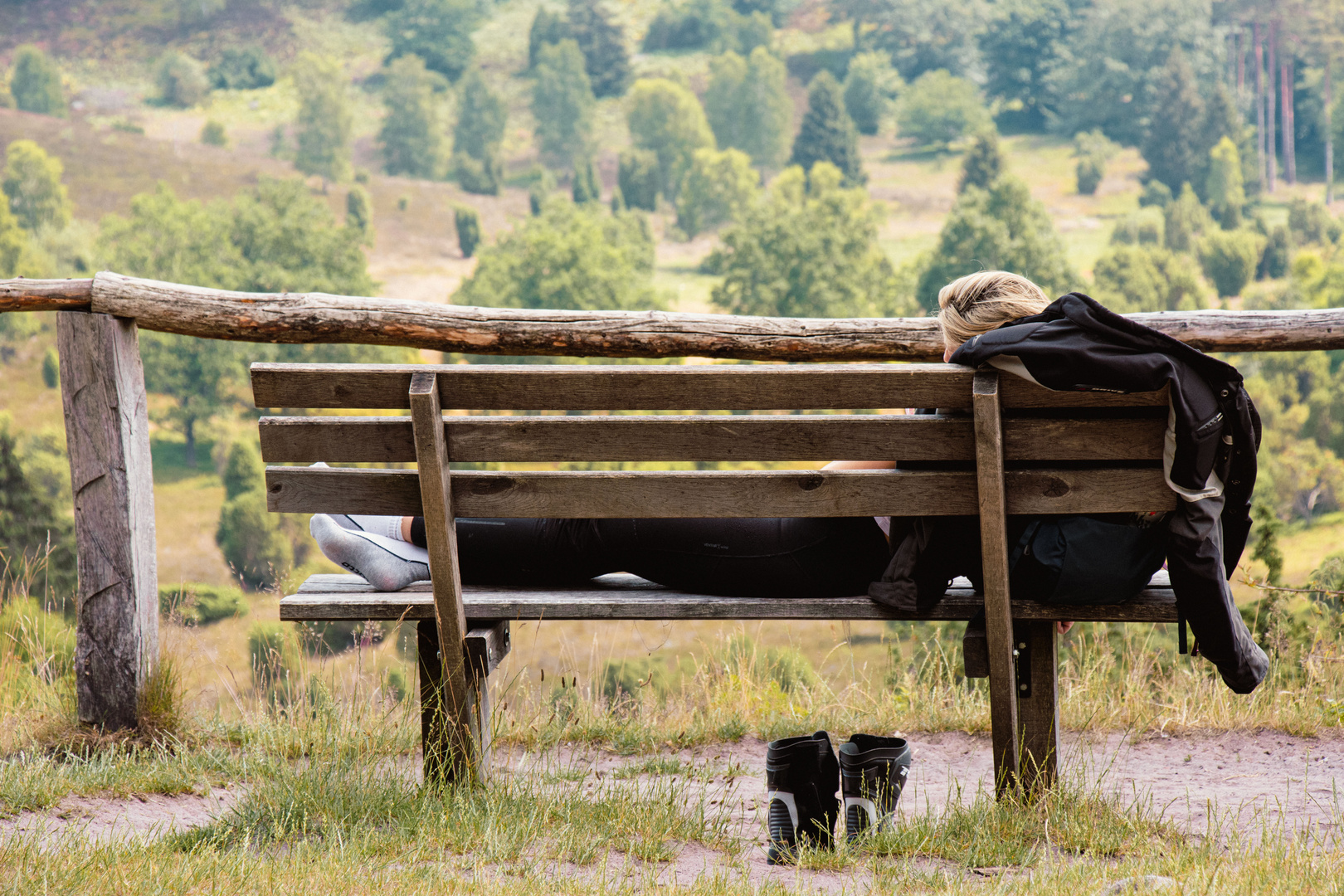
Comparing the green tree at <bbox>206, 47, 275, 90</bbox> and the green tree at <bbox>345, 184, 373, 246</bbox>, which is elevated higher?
the green tree at <bbox>206, 47, 275, 90</bbox>

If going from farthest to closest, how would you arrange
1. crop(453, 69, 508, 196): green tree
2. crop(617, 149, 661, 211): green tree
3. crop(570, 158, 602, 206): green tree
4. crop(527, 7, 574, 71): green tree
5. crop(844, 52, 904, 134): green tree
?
crop(527, 7, 574, 71): green tree → crop(844, 52, 904, 134): green tree → crop(453, 69, 508, 196): green tree → crop(617, 149, 661, 211): green tree → crop(570, 158, 602, 206): green tree

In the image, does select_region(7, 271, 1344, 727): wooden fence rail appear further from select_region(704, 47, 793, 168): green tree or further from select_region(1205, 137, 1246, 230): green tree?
select_region(704, 47, 793, 168): green tree

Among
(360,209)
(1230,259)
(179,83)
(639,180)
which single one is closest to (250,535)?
(360,209)

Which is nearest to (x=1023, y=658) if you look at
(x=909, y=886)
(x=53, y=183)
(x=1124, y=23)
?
(x=909, y=886)

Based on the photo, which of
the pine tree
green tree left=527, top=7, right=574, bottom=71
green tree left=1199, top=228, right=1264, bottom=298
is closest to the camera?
green tree left=1199, top=228, right=1264, bottom=298

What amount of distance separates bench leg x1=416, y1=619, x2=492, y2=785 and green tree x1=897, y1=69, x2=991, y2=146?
98.6 m

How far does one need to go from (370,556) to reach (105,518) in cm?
118

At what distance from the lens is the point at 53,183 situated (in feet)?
248

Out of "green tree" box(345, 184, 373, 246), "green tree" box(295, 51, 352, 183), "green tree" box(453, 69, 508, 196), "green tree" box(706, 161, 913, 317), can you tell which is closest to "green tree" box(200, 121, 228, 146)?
"green tree" box(295, 51, 352, 183)

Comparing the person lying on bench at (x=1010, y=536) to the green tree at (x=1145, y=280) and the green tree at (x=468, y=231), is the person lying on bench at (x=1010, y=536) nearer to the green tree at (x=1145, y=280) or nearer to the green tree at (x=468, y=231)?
the green tree at (x=1145, y=280)

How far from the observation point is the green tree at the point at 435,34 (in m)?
111

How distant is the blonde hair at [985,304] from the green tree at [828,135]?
94.1 meters

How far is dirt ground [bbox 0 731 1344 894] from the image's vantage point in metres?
2.42

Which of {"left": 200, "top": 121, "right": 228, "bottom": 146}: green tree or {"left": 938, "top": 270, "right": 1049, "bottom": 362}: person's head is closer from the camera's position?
{"left": 938, "top": 270, "right": 1049, "bottom": 362}: person's head
